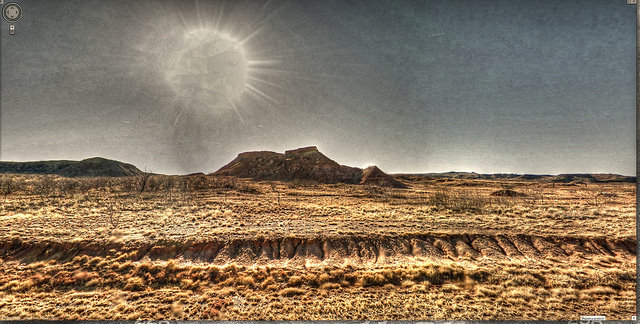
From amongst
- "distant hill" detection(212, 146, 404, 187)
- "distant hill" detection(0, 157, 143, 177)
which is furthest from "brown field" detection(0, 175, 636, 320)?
"distant hill" detection(212, 146, 404, 187)

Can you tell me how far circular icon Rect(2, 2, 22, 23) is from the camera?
8.71 feet

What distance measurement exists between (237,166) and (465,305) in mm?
51255

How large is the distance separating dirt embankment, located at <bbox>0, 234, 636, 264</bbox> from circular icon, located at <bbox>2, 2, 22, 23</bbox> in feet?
14.9

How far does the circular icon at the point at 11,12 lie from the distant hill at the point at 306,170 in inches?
1406

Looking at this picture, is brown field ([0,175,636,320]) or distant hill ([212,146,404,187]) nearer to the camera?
brown field ([0,175,636,320])

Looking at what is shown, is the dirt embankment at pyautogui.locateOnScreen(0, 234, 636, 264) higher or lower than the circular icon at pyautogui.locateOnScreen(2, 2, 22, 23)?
lower

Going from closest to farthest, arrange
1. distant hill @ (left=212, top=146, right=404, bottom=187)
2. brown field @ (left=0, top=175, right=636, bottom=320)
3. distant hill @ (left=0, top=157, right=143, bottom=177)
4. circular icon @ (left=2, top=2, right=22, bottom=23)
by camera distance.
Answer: circular icon @ (left=2, top=2, right=22, bottom=23), brown field @ (left=0, top=175, right=636, bottom=320), distant hill @ (left=0, top=157, right=143, bottom=177), distant hill @ (left=212, top=146, right=404, bottom=187)

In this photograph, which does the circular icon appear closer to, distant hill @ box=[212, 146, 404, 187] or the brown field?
the brown field

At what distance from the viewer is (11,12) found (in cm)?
269

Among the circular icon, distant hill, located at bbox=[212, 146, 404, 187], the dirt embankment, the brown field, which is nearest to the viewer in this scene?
the circular icon

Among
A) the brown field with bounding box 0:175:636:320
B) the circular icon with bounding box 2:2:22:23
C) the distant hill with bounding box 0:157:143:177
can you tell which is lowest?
the brown field with bounding box 0:175:636:320

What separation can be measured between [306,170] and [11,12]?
38881 millimetres

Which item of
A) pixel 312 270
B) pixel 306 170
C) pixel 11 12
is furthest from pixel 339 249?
pixel 306 170

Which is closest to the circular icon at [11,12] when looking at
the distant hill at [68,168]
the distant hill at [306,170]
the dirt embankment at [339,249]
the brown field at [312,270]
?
the brown field at [312,270]
